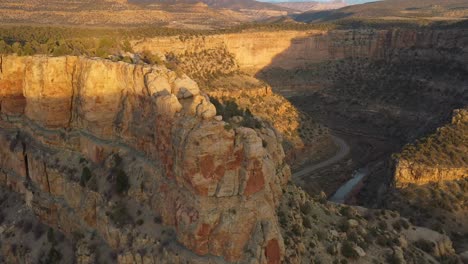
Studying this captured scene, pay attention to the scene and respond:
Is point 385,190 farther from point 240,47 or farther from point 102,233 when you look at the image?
point 240,47

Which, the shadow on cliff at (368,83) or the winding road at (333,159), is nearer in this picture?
the winding road at (333,159)

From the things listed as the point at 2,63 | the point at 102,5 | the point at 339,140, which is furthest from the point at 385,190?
the point at 102,5

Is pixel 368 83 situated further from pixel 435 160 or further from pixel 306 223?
pixel 306 223

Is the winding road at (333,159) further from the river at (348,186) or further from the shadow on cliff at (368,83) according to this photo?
the shadow on cliff at (368,83)

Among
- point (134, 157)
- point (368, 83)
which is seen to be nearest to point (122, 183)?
point (134, 157)

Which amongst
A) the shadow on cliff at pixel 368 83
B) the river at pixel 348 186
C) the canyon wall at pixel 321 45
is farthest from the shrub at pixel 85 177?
the canyon wall at pixel 321 45

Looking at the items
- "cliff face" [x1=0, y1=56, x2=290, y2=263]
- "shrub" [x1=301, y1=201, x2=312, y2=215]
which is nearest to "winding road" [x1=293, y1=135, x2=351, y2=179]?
"shrub" [x1=301, y1=201, x2=312, y2=215]

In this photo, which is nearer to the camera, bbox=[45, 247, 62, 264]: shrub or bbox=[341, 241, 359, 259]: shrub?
bbox=[341, 241, 359, 259]: shrub

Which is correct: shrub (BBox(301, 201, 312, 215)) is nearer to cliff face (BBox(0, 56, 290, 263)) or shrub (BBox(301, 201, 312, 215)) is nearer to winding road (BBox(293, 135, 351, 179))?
cliff face (BBox(0, 56, 290, 263))
